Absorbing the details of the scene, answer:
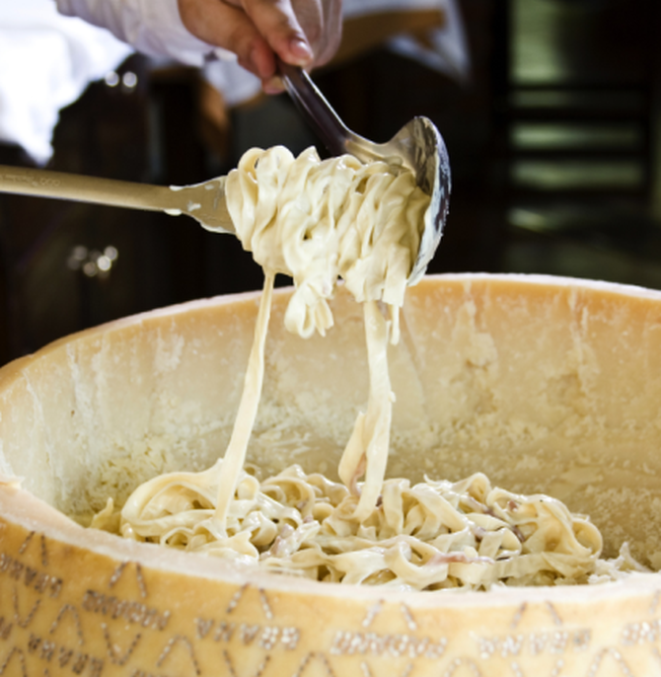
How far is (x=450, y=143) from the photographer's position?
5.59m

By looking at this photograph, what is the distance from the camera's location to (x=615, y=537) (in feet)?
4.79

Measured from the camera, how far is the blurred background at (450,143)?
3.12m

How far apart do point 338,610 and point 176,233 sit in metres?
3.77

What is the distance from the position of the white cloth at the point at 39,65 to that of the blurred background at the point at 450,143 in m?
0.28

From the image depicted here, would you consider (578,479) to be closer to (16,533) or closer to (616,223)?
(16,533)

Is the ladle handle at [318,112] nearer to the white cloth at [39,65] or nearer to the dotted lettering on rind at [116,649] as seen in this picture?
the dotted lettering on rind at [116,649]

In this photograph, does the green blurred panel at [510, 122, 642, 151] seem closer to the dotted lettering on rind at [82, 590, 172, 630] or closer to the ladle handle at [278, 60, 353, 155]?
the ladle handle at [278, 60, 353, 155]

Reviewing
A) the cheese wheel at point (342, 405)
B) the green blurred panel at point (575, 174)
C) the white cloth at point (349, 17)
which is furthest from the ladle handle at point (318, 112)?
the green blurred panel at point (575, 174)

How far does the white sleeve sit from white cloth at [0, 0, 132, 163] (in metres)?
0.21

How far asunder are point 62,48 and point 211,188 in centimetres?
137

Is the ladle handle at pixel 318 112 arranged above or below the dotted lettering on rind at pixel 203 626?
above

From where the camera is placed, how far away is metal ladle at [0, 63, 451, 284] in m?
1.14

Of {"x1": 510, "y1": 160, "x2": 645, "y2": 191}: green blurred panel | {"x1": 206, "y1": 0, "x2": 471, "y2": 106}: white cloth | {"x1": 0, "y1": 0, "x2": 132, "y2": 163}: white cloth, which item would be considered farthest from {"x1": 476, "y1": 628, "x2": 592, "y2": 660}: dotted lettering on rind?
{"x1": 510, "y1": 160, "x2": 645, "y2": 191}: green blurred panel

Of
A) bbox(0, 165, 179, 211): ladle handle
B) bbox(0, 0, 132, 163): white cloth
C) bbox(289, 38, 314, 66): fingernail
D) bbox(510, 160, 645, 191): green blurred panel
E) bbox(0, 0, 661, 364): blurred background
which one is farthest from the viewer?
bbox(510, 160, 645, 191): green blurred panel
